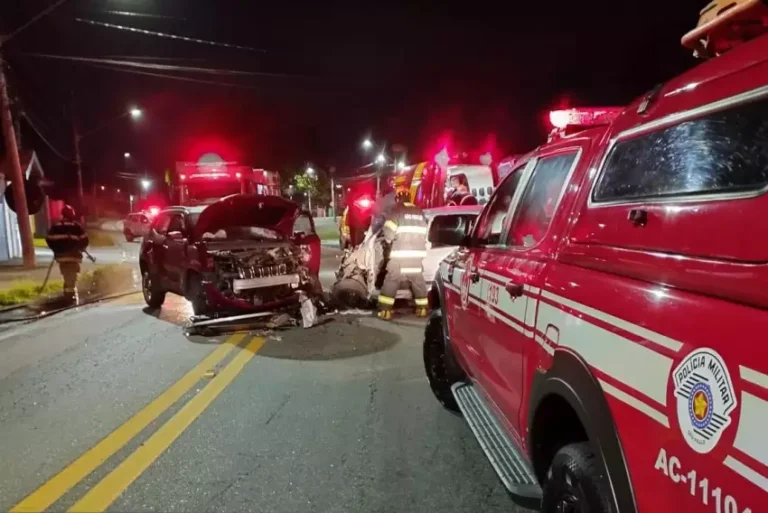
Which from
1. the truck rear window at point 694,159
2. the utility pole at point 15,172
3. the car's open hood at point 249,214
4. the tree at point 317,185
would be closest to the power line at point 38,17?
the utility pole at point 15,172

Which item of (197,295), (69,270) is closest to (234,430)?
(197,295)

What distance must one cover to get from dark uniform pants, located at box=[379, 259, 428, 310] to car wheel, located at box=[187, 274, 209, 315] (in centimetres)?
236

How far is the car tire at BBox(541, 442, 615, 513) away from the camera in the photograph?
223 centimetres

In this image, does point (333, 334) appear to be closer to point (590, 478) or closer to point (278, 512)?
point (278, 512)

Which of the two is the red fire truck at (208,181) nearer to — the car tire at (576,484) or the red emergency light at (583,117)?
the red emergency light at (583,117)

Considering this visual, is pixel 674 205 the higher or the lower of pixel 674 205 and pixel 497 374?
the higher

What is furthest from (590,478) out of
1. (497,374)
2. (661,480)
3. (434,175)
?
(434,175)

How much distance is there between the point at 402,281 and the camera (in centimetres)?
918

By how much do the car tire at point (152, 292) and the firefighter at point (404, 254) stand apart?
147 inches

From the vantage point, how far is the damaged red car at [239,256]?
8.43 m

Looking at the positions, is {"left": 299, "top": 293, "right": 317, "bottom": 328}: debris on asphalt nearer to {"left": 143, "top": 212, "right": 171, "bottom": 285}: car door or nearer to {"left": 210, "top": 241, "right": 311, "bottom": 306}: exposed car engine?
{"left": 210, "top": 241, "right": 311, "bottom": 306}: exposed car engine

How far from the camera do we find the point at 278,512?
358 cm

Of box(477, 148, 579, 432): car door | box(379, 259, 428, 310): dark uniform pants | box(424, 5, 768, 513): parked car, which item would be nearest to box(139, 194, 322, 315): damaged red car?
box(379, 259, 428, 310): dark uniform pants

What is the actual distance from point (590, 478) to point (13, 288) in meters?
12.9
